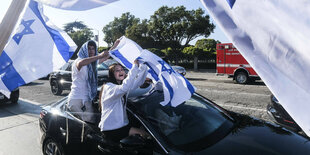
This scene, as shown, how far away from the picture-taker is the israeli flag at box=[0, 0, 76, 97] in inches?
75.3

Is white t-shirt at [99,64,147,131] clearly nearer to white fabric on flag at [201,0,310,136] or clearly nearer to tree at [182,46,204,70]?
white fabric on flag at [201,0,310,136]

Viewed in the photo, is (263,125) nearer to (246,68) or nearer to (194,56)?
(246,68)

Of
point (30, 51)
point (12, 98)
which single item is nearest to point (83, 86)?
point (30, 51)

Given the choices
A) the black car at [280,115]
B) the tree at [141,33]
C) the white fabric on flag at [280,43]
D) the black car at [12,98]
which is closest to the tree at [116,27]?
the tree at [141,33]

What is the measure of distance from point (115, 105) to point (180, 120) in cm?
78

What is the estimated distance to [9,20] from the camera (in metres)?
1.42

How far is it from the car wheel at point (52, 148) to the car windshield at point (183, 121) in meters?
1.32

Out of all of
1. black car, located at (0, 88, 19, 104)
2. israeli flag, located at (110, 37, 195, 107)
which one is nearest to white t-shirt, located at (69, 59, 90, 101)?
israeli flag, located at (110, 37, 195, 107)

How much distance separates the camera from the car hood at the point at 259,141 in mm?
2188

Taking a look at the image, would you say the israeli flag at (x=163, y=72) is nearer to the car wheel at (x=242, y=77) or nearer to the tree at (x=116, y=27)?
the car wheel at (x=242, y=77)

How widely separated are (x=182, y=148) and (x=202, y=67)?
2521 centimetres

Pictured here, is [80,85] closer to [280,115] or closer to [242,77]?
[280,115]

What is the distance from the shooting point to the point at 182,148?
7.26 feet

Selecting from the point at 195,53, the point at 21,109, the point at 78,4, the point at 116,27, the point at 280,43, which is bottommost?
the point at 21,109
